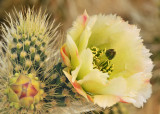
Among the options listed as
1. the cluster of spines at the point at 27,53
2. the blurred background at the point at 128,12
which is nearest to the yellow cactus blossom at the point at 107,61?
the cluster of spines at the point at 27,53

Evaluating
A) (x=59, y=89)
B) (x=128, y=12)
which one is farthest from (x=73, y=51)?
(x=128, y=12)

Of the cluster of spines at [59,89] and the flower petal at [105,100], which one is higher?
the cluster of spines at [59,89]

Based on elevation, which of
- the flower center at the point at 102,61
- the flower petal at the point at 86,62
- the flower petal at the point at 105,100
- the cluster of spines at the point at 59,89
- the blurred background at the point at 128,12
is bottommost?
the flower petal at the point at 105,100

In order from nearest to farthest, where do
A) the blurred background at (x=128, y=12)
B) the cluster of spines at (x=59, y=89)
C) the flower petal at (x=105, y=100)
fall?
1. the flower petal at (x=105, y=100)
2. the cluster of spines at (x=59, y=89)
3. the blurred background at (x=128, y=12)

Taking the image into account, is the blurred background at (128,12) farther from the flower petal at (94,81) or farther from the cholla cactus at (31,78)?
the flower petal at (94,81)

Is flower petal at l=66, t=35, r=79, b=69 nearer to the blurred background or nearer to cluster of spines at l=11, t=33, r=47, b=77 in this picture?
cluster of spines at l=11, t=33, r=47, b=77

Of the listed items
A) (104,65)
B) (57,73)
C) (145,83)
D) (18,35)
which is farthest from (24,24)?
(145,83)

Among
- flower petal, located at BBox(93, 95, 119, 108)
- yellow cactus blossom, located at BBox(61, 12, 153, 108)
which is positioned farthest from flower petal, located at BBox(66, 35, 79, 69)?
flower petal, located at BBox(93, 95, 119, 108)
